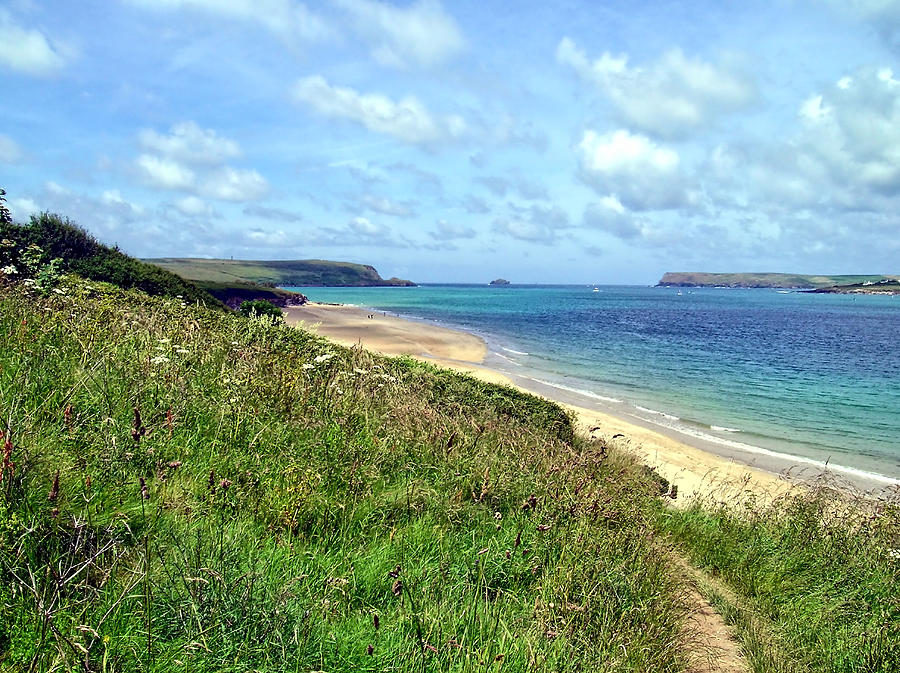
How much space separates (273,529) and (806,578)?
6221 mm

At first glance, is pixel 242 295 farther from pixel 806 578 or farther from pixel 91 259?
pixel 806 578

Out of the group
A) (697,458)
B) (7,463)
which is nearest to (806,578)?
(7,463)

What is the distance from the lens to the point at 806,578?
242 inches

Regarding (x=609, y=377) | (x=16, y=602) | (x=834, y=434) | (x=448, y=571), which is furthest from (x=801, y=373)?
(x=16, y=602)

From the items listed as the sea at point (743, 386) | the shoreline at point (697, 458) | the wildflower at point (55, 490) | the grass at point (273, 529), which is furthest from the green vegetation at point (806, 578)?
the sea at point (743, 386)

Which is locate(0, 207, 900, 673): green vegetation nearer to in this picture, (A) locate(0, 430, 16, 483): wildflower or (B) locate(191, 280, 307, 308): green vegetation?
(A) locate(0, 430, 16, 483): wildflower

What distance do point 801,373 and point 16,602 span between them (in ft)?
148

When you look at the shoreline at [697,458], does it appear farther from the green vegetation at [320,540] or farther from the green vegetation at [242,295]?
the green vegetation at [242,295]

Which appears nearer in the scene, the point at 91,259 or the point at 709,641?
the point at 709,641

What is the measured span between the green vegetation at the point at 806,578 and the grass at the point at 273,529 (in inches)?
42.8

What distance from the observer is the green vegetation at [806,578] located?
4.48 m

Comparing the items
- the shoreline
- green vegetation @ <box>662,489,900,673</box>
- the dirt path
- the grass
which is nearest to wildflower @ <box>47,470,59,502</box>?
the grass

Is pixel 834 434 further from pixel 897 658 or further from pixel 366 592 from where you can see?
pixel 366 592

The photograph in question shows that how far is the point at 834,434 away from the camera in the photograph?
22.4m
